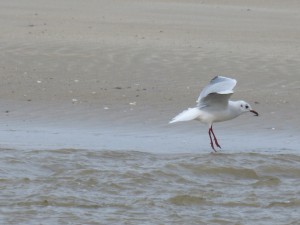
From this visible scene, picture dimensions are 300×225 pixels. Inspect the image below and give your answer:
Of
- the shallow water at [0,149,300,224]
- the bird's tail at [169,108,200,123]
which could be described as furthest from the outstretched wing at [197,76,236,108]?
the shallow water at [0,149,300,224]

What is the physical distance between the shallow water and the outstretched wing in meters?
0.71

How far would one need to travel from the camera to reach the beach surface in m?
8.30

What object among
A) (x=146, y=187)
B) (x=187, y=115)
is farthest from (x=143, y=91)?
(x=146, y=187)

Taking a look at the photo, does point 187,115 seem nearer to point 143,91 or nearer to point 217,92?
point 217,92

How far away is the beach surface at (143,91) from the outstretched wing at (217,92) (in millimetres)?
415

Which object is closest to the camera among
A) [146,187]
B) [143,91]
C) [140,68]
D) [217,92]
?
[146,187]

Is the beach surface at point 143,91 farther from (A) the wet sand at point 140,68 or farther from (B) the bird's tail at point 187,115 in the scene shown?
(B) the bird's tail at point 187,115

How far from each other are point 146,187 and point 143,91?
395cm

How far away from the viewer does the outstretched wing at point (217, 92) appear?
947 centimetres

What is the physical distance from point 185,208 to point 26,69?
238 inches

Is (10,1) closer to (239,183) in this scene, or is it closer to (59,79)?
(59,79)

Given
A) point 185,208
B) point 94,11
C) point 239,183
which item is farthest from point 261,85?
point 94,11

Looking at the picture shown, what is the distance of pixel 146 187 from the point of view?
8.02 meters

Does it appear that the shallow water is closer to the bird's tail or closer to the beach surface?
the beach surface
